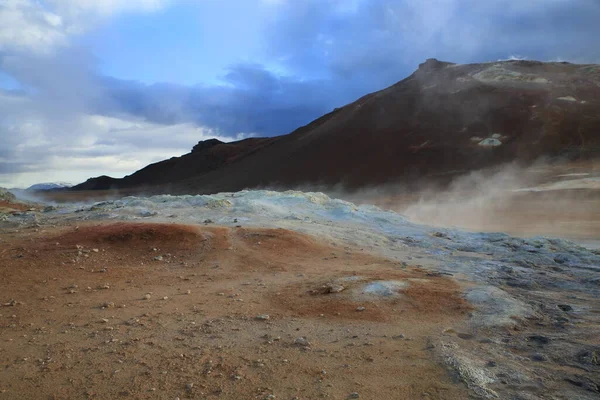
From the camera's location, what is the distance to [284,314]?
7020 millimetres

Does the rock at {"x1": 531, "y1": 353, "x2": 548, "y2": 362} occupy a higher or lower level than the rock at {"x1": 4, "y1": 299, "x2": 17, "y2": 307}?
lower

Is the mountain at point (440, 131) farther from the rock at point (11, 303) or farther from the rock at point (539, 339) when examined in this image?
the rock at point (11, 303)

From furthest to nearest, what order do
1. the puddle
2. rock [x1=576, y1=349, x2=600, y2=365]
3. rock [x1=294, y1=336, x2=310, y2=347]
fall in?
the puddle < rock [x1=294, y1=336, x2=310, y2=347] < rock [x1=576, y1=349, x2=600, y2=365]

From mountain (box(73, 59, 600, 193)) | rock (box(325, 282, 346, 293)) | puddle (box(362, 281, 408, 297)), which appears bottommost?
puddle (box(362, 281, 408, 297))

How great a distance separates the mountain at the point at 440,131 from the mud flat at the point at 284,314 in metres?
34.4

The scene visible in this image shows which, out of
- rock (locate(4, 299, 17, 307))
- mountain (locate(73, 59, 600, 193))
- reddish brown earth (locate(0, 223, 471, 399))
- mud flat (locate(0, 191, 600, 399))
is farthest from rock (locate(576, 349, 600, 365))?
mountain (locate(73, 59, 600, 193))

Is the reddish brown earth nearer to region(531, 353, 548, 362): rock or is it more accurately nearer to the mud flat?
the mud flat

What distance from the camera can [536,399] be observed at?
4469 mm

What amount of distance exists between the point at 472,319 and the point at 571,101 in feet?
171

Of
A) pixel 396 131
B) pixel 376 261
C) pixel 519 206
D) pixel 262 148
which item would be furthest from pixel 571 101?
pixel 376 261

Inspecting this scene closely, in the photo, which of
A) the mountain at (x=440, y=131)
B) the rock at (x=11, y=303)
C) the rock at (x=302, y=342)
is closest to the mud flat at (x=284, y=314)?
the rock at (x=11, y=303)

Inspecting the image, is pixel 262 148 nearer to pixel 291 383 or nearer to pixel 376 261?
pixel 376 261

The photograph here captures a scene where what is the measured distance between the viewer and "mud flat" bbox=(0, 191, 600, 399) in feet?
15.8

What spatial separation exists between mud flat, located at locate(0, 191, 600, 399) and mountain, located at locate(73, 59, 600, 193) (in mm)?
34378
